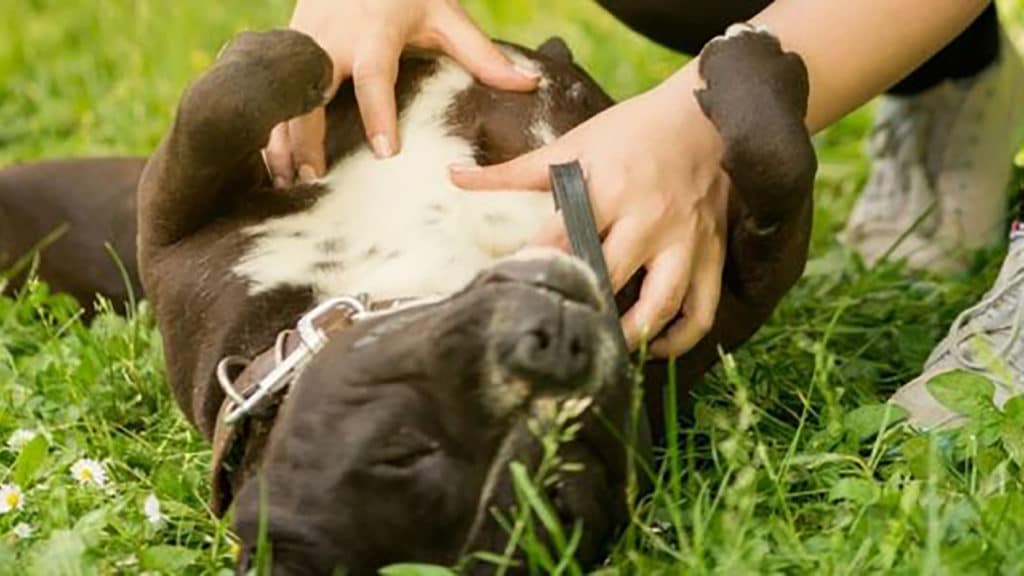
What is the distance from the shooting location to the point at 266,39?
2770mm

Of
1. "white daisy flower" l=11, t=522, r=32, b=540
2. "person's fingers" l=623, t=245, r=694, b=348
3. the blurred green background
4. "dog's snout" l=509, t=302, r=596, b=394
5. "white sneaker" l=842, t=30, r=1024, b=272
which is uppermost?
"dog's snout" l=509, t=302, r=596, b=394

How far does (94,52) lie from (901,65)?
9.75 feet

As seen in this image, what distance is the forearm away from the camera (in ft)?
9.29

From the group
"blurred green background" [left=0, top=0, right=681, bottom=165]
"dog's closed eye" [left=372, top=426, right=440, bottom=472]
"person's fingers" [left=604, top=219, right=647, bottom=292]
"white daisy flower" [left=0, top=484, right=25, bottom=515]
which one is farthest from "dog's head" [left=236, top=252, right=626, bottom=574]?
"blurred green background" [left=0, top=0, right=681, bottom=165]

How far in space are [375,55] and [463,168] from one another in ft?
0.80

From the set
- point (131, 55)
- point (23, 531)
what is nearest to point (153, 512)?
point (23, 531)

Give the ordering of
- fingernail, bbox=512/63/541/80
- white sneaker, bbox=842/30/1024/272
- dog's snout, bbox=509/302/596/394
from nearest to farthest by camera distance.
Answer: dog's snout, bbox=509/302/596/394
fingernail, bbox=512/63/541/80
white sneaker, bbox=842/30/1024/272

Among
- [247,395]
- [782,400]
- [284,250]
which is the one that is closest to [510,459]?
[247,395]

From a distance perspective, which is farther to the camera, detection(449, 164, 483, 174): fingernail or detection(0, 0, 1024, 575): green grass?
detection(449, 164, 483, 174): fingernail

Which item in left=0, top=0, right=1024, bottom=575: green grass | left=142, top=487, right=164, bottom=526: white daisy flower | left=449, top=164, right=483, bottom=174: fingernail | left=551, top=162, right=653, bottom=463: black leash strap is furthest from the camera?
left=449, top=164, right=483, bottom=174: fingernail

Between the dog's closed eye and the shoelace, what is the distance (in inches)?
38.4

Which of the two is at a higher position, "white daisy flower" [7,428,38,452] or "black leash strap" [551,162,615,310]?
"black leash strap" [551,162,615,310]

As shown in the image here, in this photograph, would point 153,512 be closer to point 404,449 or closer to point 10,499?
point 10,499

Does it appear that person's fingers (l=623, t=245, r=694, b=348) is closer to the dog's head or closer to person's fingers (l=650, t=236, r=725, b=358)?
person's fingers (l=650, t=236, r=725, b=358)
